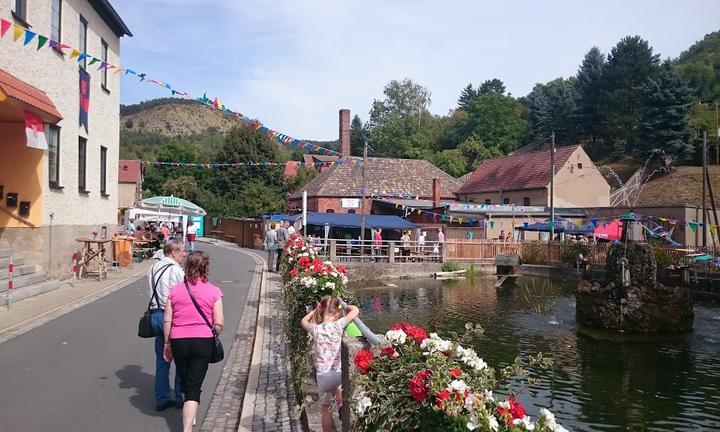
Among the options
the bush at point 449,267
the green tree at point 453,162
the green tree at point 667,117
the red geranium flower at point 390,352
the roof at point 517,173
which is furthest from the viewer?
the green tree at point 453,162

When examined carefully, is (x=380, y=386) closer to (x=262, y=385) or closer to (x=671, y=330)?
(x=262, y=385)

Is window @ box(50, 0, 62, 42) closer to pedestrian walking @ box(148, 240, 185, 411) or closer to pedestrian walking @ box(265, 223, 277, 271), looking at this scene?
pedestrian walking @ box(265, 223, 277, 271)

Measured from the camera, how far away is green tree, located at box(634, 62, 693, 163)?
53188mm

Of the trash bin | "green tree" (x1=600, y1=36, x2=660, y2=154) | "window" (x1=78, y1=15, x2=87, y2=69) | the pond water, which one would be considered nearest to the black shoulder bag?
the pond water

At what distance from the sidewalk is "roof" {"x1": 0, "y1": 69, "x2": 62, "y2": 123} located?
15.3ft

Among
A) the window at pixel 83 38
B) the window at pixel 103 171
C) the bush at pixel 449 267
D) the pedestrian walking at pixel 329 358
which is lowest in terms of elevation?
the bush at pixel 449 267

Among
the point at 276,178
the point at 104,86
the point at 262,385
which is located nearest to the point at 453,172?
the point at 276,178

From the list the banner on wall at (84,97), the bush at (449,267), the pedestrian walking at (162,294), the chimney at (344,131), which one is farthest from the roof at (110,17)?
the chimney at (344,131)

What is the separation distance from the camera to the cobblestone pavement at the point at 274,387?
6.15 metres

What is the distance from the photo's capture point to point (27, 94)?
14.4m

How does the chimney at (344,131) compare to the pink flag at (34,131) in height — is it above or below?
above

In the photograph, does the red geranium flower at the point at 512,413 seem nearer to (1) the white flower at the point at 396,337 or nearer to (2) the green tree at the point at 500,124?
(1) the white flower at the point at 396,337

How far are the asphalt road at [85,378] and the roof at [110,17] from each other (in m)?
12.9

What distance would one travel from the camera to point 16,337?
32.1 feet
